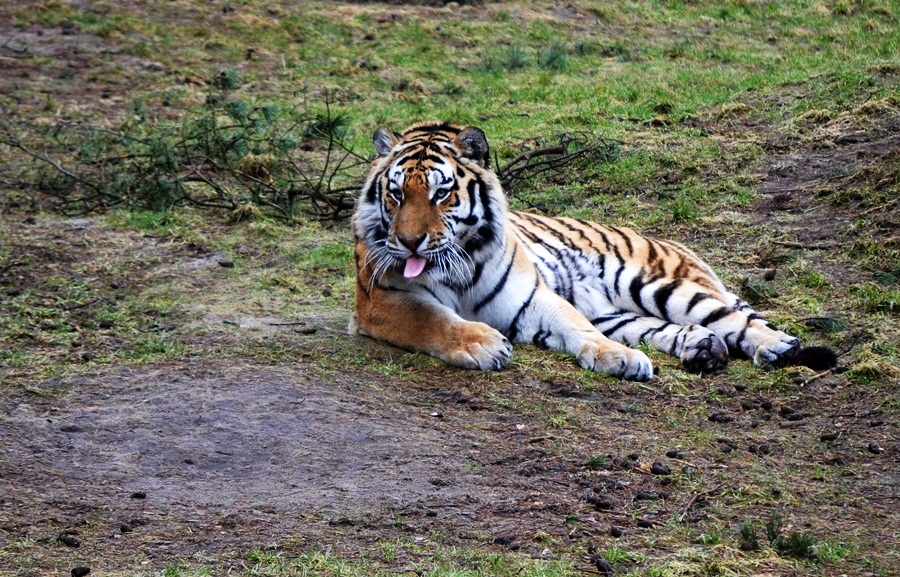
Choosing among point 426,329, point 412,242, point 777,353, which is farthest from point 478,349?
point 777,353

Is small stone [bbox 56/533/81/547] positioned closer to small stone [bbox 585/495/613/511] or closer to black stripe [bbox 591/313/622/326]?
small stone [bbox 585/495/613/511]

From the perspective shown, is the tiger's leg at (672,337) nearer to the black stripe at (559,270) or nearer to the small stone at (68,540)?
the black stripe at (559,270)

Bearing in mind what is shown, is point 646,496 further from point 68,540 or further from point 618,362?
point 68,540

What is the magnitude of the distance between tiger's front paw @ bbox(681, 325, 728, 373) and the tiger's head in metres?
0.98

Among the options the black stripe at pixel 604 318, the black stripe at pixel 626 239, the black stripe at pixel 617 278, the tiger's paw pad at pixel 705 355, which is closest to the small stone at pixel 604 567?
the tiger's paw pad at pixel 705 355

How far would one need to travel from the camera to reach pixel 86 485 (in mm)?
3771

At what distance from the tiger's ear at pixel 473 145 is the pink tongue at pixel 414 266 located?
0.59 m

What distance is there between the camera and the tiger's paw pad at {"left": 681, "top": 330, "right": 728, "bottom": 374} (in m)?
5.08

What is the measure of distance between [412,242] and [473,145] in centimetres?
63

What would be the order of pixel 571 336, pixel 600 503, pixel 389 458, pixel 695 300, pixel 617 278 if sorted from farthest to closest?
pixel 617 278 < pixel 695 300 < pixel 571 336 < pixel 389 458 < pixel 600 503

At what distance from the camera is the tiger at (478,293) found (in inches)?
198

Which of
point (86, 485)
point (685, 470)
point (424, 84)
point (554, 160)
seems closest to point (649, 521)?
point (685, 470)

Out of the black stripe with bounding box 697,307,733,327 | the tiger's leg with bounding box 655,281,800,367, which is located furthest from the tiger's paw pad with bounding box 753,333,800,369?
the black stripe with bounding box 697,307,733,327

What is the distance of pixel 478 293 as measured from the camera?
5301mm
